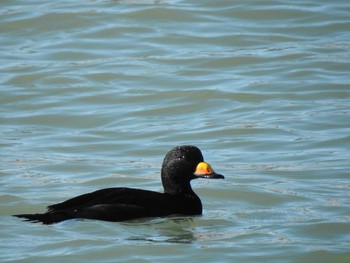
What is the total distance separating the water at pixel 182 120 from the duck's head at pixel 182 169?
0.40 meters

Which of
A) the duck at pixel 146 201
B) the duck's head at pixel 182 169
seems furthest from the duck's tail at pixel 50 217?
the duck's head at pixel 182 169

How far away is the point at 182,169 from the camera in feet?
35.1

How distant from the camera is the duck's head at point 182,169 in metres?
10.7

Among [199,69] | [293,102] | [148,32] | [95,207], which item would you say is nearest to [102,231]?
[95,207]

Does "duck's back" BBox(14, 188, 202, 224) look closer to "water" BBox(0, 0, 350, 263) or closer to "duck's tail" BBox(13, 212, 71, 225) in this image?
"duck's tail" BBox(13, 212, 71, 225)

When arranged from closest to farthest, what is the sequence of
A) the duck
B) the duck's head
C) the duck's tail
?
1. the duck's tail
2. the duck
3. the duck's head

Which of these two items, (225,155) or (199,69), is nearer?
(225,155)

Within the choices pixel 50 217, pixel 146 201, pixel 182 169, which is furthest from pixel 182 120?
pixel 50 217

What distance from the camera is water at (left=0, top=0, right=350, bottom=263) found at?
9.68 m

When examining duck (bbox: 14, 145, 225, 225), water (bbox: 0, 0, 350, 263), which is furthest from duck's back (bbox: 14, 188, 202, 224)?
water (bbox: 0, 0, 350, 263)

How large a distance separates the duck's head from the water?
0.40m

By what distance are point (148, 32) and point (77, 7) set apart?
2.04 meters

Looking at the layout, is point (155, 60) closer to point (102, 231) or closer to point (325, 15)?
point (325, 15)

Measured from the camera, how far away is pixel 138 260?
911cm
